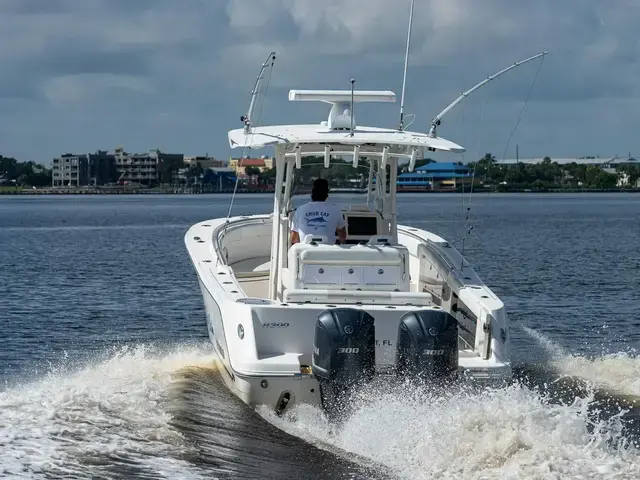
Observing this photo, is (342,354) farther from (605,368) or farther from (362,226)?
(605,368)

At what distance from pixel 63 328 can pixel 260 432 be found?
8.73m

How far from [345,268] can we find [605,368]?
13.3ft

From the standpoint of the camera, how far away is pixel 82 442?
928 cm

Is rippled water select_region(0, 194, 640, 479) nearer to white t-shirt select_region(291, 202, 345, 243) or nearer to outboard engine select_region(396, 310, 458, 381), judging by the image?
outboard engine select_region(396, 310, 458, 381)

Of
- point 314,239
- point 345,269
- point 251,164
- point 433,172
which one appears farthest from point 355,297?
point 433,172

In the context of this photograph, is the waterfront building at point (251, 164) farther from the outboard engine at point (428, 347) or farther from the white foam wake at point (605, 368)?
the white foam wake at point (605, 368)

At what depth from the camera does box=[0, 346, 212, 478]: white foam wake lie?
8.80m

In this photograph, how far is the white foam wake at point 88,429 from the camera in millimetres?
8805

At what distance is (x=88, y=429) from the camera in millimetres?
9633

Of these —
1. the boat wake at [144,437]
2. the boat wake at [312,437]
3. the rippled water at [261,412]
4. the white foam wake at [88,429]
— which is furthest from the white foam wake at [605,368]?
the white foam wake at [88,429]

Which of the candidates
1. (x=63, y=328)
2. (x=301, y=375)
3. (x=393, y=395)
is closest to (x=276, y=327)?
(x=301, y=375)

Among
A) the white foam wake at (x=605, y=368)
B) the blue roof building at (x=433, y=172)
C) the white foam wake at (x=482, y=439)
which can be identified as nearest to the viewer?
the white foam wake at (x=482, y=439)

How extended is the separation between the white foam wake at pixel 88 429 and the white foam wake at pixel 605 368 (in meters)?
4.80

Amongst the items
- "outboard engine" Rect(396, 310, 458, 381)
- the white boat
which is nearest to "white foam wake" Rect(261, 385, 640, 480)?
"outboard engine" Rect(396, 310, 458, 381)
